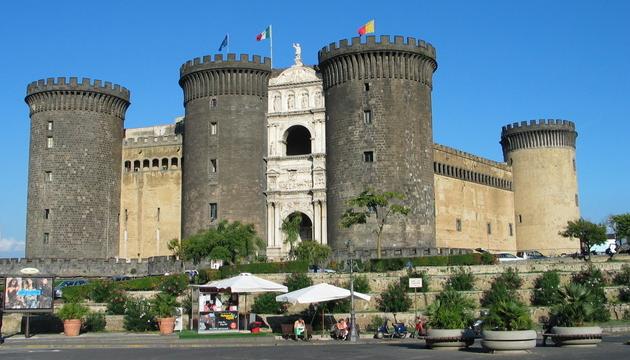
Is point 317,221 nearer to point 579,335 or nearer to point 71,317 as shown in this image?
point 71,317

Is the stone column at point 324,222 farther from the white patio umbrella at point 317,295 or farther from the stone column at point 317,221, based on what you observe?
the white patio umbrella at point 317,295

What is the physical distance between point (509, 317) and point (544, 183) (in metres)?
54.8

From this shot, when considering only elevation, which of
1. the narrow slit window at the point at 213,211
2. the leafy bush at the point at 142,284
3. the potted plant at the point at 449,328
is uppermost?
the narrow slit window at the point at 213,211

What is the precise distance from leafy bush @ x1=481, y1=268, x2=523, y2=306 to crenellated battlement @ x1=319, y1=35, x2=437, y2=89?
22.1 m

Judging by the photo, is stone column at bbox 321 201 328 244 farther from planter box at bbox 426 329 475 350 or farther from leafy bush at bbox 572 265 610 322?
planter box at bbox 426 329 475 350

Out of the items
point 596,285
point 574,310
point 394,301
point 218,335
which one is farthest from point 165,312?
point 596,285

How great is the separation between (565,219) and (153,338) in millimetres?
52045

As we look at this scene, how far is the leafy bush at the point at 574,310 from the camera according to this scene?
2392cm

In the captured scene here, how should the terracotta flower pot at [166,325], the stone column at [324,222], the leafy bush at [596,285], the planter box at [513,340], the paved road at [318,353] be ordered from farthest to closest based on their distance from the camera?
the stone column at [324,222]
the terracotta flower pot at [166,325]
the leafy bush at [596,285]
the planter box at [513,340]
the paved road at [318,353]

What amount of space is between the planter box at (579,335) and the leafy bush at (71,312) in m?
18.6

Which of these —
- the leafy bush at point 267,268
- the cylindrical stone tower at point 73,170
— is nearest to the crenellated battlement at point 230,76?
the cylindrical stone tower at point 73,170

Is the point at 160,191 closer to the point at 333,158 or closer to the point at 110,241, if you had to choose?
the point at 110,241

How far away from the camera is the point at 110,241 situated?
210 ft

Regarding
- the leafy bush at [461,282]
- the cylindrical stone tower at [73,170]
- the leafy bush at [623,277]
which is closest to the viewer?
the leafy bush at [623,277]
